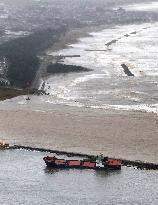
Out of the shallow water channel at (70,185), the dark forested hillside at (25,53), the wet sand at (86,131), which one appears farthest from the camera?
the dark forested hillside at (25,53)

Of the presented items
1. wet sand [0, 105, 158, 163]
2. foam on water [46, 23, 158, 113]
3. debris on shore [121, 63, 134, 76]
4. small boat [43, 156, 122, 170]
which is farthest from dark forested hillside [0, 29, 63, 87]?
small boat [43, 156, 122, 170]

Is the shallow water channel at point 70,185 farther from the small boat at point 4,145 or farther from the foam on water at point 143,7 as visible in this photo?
the foam on water at point 143,7

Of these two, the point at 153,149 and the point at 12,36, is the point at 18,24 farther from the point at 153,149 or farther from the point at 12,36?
the point at 153,149

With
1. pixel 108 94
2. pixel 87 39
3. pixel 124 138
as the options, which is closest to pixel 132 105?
pixel 108 94

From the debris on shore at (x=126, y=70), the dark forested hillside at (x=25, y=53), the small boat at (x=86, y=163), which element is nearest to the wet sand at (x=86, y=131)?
the small boat at (x=86, y=163)

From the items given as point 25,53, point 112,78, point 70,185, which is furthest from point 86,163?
point 25,53

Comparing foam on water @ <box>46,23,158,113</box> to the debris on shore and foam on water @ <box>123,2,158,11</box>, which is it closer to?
the debris on shore
